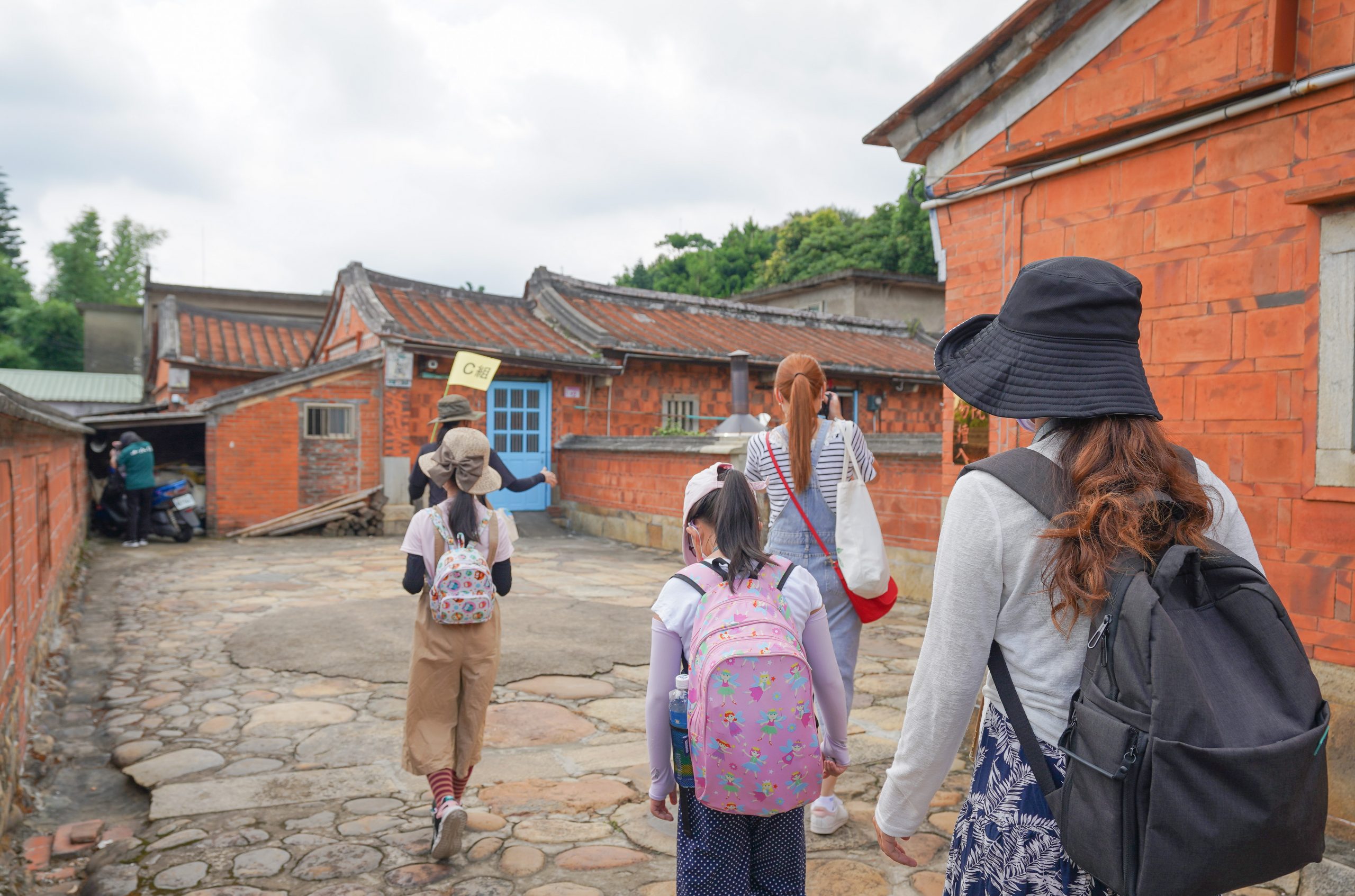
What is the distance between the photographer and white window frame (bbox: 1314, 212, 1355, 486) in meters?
3.38

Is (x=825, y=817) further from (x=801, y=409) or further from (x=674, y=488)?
(x=674, y=488)

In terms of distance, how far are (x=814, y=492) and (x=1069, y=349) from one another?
1.91 m

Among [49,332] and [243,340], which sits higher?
[49,332]

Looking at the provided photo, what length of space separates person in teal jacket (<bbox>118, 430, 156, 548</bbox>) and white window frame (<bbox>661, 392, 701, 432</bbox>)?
8062 mm

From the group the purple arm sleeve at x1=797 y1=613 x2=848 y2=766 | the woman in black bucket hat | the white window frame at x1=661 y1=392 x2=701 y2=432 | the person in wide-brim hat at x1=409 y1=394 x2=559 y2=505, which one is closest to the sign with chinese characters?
the white window frame at x1=661 y1=392 x2=701 y2=432

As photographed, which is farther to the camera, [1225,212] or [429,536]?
[1225,212]

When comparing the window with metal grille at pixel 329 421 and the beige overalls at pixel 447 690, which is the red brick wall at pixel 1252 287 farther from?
the window with metal grille at pixel 329 421

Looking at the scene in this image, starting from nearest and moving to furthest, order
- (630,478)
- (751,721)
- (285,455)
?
(751,721) < (630,478) < (285,455)

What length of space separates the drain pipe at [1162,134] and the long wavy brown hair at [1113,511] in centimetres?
312

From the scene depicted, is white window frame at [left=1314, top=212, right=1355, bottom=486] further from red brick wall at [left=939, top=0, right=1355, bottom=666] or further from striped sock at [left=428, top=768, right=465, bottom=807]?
striped sock at [left=428, top=768, right=465, bottom=807]

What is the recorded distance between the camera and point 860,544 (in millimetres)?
3086

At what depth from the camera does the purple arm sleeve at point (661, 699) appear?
6.99 feet

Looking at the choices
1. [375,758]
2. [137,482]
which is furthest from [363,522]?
[375,758]

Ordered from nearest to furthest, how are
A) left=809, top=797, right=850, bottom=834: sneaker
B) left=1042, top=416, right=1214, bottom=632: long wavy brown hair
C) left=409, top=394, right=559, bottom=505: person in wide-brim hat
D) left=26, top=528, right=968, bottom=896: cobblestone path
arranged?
left=1042, top=416, right=1214, bottom=632: long wavy brown hair, left=26, top=528, right=968, bottom=896: cobblestone path, left=809, top=797, right=850, bottom=834: sneaker, left=409, top=394, right=559, bottom=505: person in wide-brim hat
